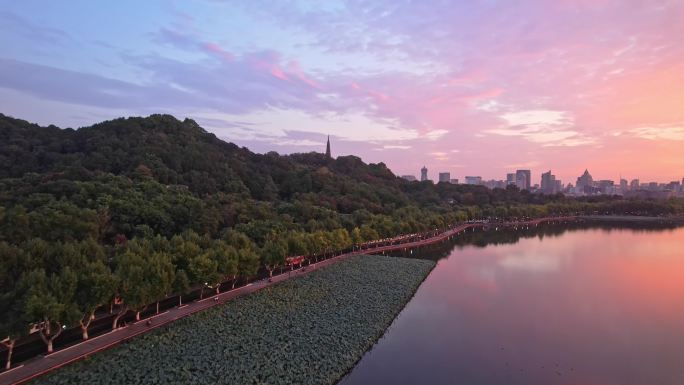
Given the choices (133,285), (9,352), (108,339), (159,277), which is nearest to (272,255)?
(159,277)

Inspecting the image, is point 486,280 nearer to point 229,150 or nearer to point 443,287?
point 443,287

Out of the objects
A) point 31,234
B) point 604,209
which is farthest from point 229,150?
point 604,209

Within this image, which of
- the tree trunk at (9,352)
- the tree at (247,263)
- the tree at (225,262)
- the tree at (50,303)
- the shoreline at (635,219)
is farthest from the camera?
the shoreline at (635,219)

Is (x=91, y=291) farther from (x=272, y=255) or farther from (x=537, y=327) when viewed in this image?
(x=537, y=327)

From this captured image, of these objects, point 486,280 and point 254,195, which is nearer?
point 486,280

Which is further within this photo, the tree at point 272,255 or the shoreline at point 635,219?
the shoreline at point 635,219

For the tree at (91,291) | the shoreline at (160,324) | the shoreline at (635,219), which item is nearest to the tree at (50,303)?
the tree at (91,291)

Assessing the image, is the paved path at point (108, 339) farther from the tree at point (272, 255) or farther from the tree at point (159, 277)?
the tree at point (159, 277)
